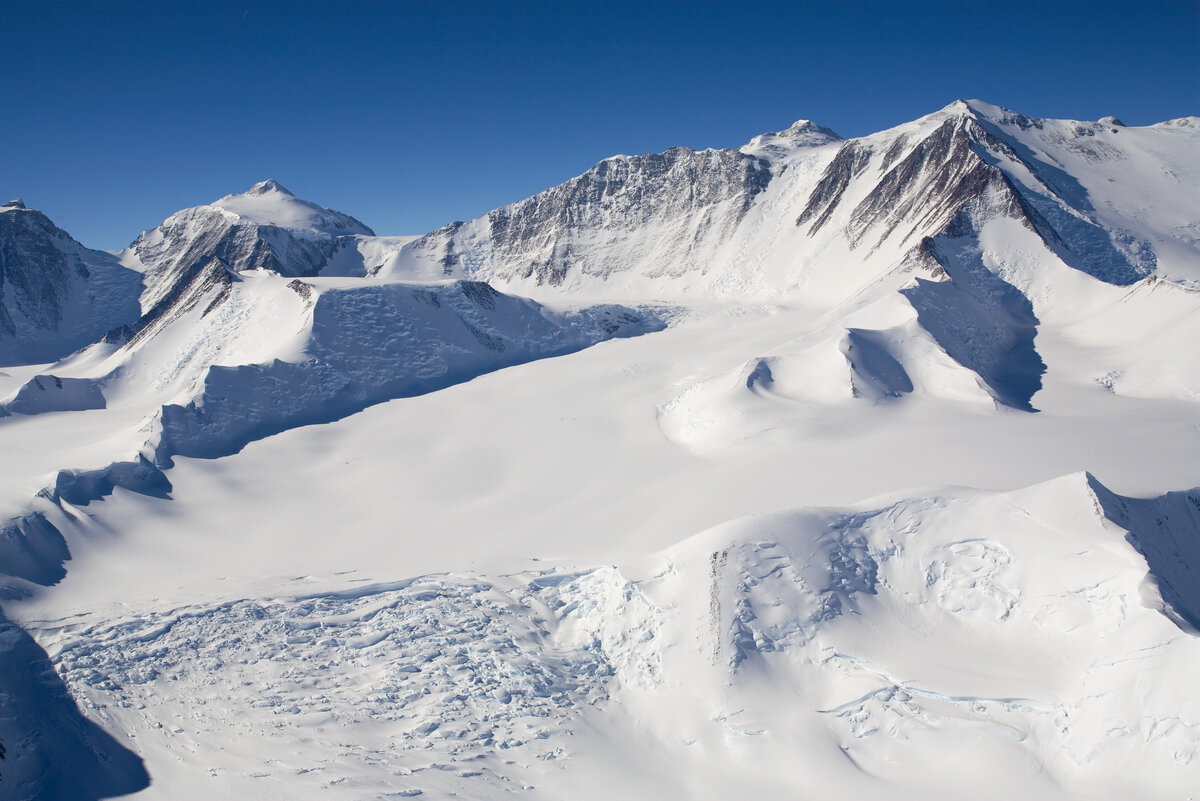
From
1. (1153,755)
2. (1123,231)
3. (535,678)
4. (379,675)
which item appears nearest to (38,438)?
(379,675)

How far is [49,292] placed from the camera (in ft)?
262

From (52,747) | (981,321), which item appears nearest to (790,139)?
(981,321)

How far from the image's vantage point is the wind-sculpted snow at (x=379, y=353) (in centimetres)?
3816

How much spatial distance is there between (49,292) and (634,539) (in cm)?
8607

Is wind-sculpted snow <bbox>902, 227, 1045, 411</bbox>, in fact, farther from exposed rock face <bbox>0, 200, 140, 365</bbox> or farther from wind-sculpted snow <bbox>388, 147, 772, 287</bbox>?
exposed rock face <bbox>0, 200, 140, 365</bbox>

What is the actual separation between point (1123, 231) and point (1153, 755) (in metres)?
59.1

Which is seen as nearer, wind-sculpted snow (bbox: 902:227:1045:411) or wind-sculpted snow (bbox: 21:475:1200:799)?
wind-sculpted snow (bbox: 21:475:1200:799)

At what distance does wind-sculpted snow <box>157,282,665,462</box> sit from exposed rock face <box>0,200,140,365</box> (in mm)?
46411

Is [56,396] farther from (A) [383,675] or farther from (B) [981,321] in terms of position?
(B) [981,321]

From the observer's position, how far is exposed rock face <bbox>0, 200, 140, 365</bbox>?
2928 inches

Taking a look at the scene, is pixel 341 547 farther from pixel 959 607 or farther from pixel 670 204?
pixel 670 204

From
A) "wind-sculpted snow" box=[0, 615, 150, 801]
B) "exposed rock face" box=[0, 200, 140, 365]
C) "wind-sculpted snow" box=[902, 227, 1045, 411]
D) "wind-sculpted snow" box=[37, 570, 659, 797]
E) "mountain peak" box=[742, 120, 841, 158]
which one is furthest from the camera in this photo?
"mountain peak" box=[742, 120, 841, 158]

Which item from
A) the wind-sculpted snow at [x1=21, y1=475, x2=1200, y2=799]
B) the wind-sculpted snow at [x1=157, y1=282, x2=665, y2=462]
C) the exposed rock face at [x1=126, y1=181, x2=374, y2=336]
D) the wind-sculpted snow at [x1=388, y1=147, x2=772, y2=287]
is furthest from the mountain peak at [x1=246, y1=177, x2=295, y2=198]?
the wind-sculpted snow at [x1=21, y1=475, x2=1200, y2=799]

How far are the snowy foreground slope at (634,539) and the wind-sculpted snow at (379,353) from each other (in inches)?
10.7
